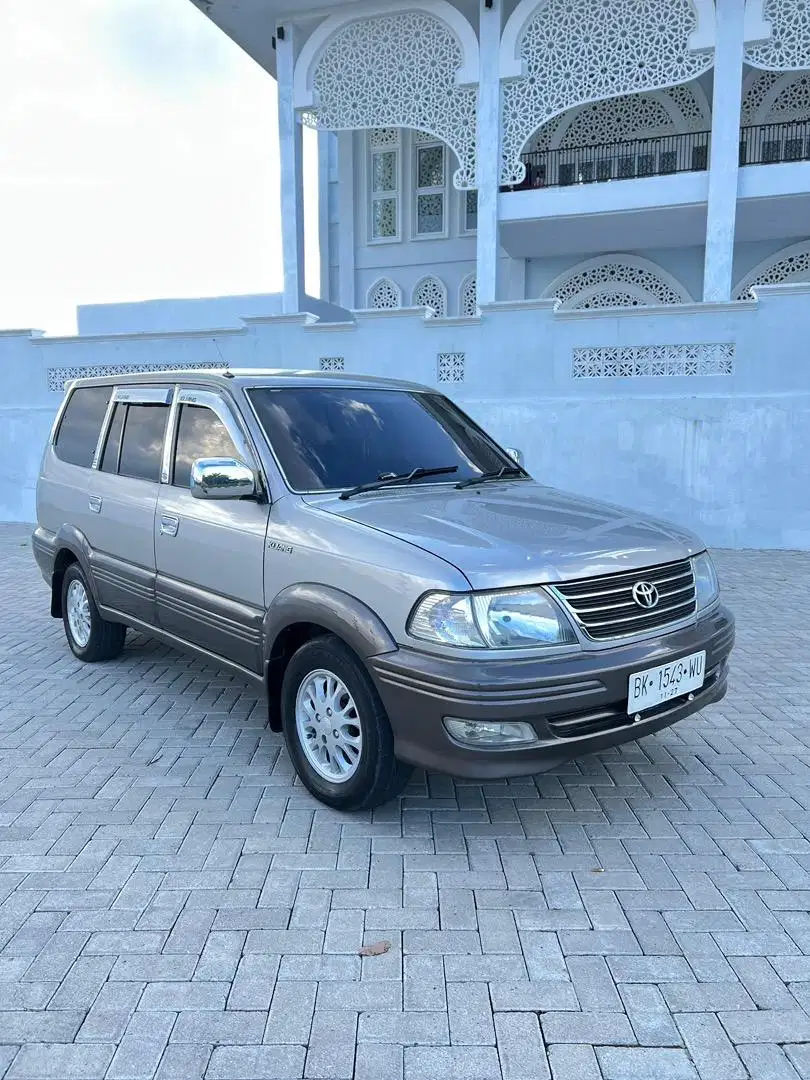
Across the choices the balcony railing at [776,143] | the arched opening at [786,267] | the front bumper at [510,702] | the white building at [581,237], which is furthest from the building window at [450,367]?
the balcony railing at [776,143]

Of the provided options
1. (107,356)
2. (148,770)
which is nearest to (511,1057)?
(148,770)

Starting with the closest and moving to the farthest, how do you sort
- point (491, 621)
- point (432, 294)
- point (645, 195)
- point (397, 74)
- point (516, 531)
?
point (491, 621) < point (516, 531) < point (645, 195) < point (397, 74) < point (432, 294)

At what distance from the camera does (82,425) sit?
18.8 feet

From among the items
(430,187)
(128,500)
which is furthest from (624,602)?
(430,187)

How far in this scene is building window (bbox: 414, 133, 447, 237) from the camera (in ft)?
58.9

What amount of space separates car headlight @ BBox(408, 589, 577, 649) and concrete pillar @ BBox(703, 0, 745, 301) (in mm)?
10188

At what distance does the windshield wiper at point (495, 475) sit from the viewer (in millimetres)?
4207

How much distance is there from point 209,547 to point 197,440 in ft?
2.19

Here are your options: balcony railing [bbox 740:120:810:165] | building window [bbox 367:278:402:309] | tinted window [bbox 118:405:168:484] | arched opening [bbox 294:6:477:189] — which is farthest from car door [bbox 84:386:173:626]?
balcony railing [bbox 740:120:810:165]

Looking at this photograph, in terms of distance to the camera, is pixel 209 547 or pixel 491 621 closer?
pixel 491 621

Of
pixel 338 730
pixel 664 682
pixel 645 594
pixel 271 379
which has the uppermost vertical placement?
pixel 271 379

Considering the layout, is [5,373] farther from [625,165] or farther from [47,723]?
[625,165]

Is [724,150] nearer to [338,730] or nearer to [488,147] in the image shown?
[488,147]

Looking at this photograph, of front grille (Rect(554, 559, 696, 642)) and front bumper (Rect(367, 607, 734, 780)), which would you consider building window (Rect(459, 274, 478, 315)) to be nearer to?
front grille (Rect(554, 559, 696, 642))
